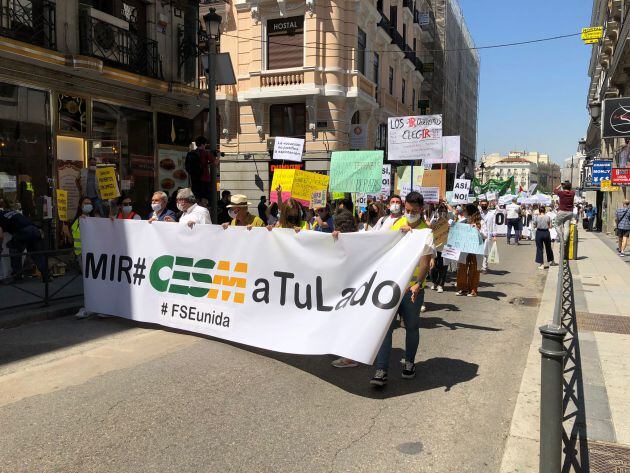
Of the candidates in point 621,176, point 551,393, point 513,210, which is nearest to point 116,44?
point 551,393

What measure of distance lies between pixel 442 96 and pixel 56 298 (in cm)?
4670

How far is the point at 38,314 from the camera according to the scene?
758 centimetres

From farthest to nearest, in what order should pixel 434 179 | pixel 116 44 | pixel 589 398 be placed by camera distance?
pixel 434 179 < pixel 116 44 < pixel 589 398

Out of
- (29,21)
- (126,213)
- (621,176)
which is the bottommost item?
(126,213)

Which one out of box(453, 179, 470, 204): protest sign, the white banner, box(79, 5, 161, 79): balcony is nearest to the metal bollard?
the white banner

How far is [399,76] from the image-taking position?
110 ft

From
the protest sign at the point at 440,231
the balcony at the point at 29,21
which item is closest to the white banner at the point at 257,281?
the protest sign at the point at 440,231

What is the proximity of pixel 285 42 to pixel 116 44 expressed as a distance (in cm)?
1271

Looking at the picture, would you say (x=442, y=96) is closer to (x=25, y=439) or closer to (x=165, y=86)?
(x=165, y=86)

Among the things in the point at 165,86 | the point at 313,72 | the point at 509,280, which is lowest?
the point at 509,280

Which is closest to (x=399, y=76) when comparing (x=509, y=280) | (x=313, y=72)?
(x=313, y=72)

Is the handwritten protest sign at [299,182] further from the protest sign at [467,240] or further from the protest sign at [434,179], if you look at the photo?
the protest sign at [434,179]

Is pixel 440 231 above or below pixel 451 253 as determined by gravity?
above

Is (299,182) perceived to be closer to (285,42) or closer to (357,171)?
(357,171)
